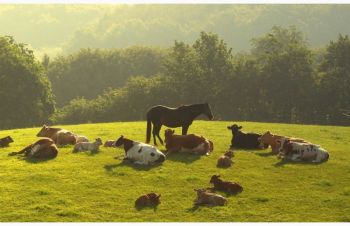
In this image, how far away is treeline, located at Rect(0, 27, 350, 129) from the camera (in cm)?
6544

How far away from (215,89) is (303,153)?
5307 centimetres

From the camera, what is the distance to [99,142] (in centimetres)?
2330

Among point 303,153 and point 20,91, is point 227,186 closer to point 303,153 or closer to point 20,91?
point 303,153

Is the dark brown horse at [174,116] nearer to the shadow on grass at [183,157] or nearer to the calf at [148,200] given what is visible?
the shadow on grass at [183,157]

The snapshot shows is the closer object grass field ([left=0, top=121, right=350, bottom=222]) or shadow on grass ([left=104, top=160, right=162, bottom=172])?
grass field ([left=0, top=121, right=350, bottom=222])

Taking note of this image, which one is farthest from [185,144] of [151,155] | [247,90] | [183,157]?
[247,90]

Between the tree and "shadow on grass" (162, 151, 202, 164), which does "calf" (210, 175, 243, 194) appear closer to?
"shadow on grass" (162, 151, 202, 164)

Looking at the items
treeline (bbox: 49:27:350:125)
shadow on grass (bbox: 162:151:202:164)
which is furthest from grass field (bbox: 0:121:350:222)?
treeline (bbox: 49:27:350:125)

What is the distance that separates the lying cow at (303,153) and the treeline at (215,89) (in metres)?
44.1

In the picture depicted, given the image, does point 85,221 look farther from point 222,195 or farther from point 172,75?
point 172,75

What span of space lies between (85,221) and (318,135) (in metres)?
23.2

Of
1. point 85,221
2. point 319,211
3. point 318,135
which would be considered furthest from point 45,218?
point 318,135

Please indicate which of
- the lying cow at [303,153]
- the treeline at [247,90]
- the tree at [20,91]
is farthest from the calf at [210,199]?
the treeline at [247,90]

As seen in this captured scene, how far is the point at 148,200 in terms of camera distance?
15.5 metres
